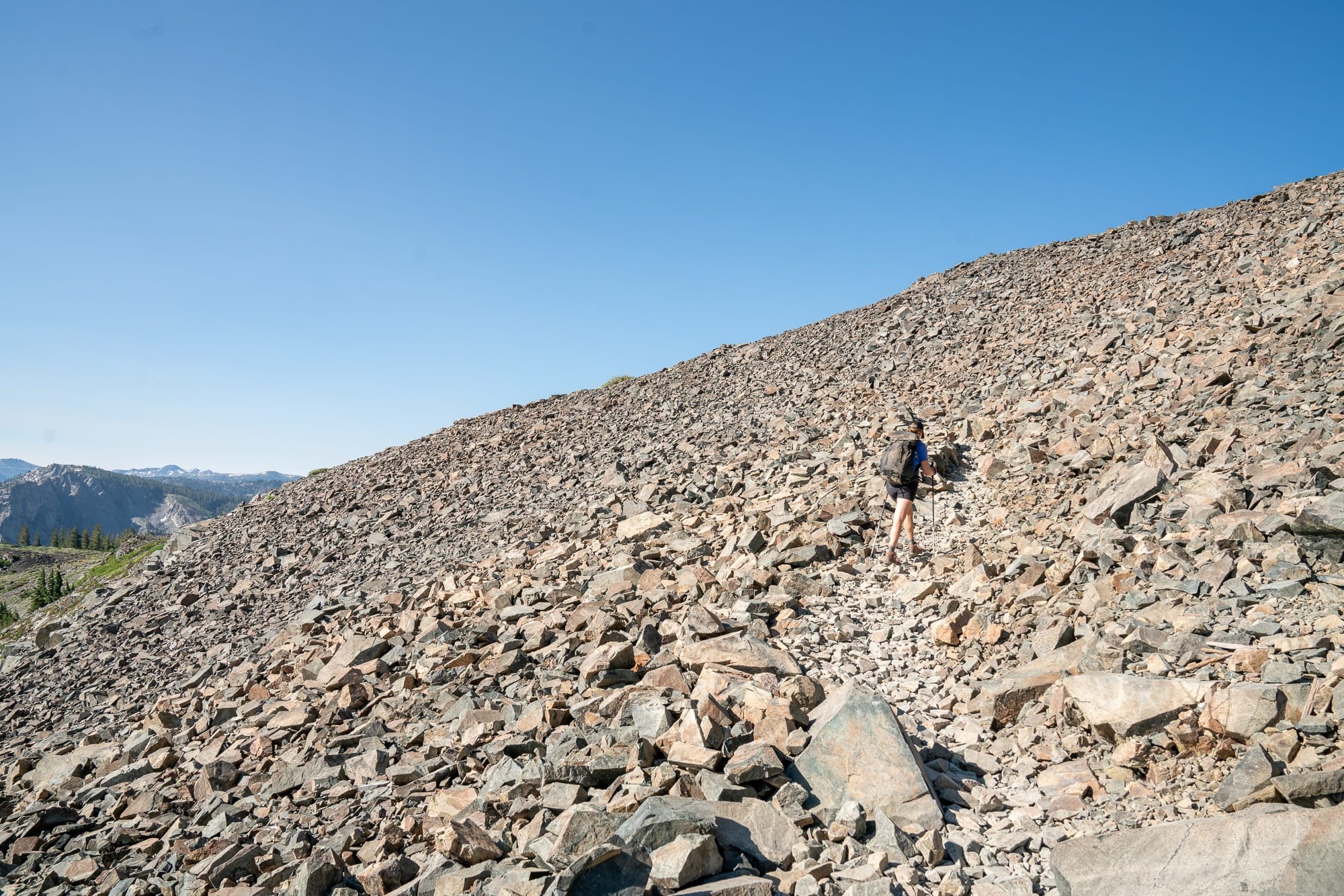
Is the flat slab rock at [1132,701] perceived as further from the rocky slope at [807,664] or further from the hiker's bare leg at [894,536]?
the hiker's bare leg at [894,536]

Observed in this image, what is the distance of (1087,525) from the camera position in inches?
410

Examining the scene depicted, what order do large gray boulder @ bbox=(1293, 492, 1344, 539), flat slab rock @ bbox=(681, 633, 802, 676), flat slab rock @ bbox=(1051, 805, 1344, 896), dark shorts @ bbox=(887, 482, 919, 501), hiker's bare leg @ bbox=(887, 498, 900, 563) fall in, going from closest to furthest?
1. flat slab rock @ bbox=(1051, 805, 1344, 896)
2. large gray boulder @ bbox=(1293, 492, 1344, 539)
3. flat slab rock @ bbox=(681, 633, 802, 676)
4. hiker's bare leg @ bbox=(887, 498, 900, 563)
5. dark shorts @ bbox=(887, 482, 919, 501)

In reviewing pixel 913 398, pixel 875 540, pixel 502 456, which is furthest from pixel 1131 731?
pixel 502 456

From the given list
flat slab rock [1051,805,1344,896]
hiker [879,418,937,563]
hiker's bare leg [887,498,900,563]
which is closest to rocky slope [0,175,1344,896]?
flat slab rock [1051,805,1344,896]

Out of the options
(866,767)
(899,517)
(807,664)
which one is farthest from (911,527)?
(866,767)

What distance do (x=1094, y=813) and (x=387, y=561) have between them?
16545 mm

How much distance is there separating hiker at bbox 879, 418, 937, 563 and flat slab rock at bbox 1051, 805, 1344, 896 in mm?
7523

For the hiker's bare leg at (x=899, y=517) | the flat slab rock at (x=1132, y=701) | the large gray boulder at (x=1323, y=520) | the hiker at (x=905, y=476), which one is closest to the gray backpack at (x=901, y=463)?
the hiker at (x=905, y=476)

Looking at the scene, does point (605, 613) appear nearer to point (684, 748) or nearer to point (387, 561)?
point (684, 748)

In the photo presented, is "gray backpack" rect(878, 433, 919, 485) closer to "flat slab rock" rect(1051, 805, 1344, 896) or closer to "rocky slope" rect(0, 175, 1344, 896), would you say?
"rocky slope" rect(0, 175, 1344, 896)

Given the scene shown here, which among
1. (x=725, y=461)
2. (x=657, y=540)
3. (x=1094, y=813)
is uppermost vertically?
(x=725, y=461)

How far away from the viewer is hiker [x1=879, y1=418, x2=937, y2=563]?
40.8ft

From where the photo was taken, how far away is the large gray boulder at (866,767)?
6.02 metres

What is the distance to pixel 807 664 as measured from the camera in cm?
937
